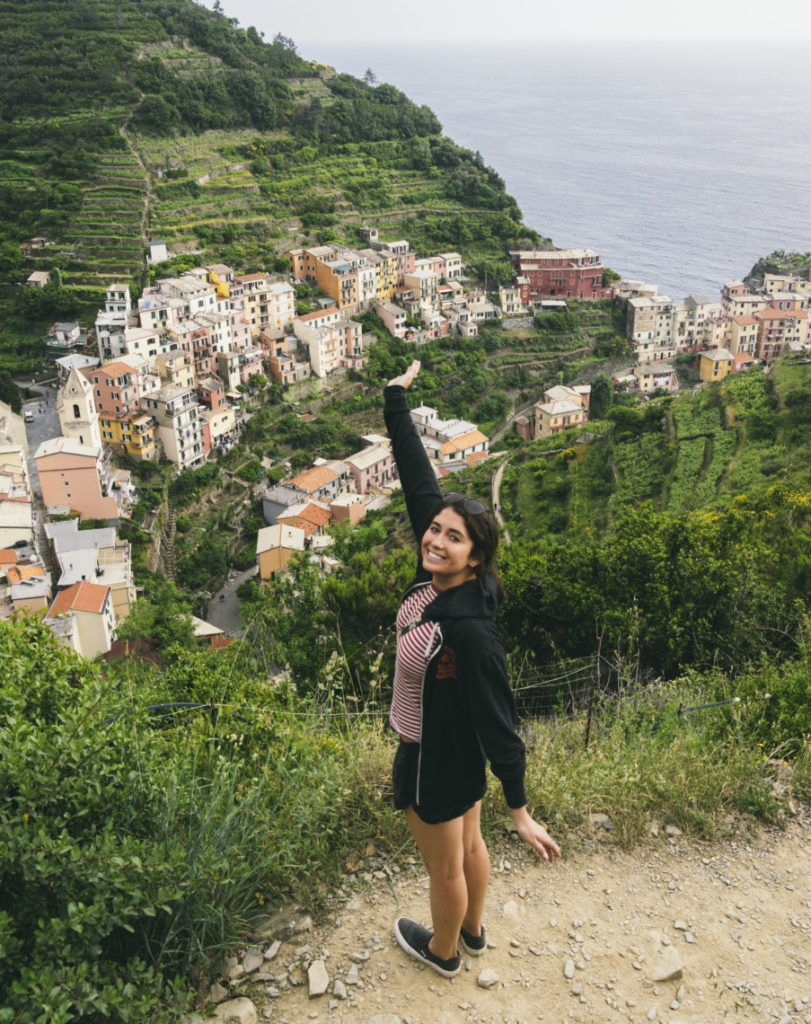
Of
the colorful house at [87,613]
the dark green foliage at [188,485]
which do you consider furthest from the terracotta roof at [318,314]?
the colorful house at [87,613]

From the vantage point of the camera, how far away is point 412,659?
2.03 metres

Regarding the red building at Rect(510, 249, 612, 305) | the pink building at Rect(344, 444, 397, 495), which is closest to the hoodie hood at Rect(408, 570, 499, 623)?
the pink building at Rect(344, 444, 397, 495)

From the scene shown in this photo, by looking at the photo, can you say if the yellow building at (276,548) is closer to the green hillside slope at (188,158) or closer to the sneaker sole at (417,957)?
the green hillside slope at (188,158)

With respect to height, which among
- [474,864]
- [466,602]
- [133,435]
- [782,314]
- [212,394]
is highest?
[466,602]

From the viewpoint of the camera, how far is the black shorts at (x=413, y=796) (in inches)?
83.0

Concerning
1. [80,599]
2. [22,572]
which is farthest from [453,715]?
[22,572]

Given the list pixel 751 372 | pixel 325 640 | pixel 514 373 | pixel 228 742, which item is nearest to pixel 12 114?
pixel 514 373

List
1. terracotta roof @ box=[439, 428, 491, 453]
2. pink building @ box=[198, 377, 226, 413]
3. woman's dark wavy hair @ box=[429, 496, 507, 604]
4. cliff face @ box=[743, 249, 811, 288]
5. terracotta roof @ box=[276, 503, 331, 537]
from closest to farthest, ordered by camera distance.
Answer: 1. woman's dark wavy hair @ box=[429, 496, 507, 604]
2. terracotta roof @ box=[276, 503, 331, 537]
3. pink building @ box=[198, 377, 226, 413]
4. terracotta roof @ box=[439, 428, 491, 453]
5. cliff face @ box=[743, 249, 811, 288]

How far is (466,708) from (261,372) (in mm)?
23236

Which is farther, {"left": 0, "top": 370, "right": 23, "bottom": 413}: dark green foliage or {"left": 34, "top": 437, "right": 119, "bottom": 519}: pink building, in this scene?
{"left": 0, "top": 370, "right": 23, "bottom": 413}: dark green foliage

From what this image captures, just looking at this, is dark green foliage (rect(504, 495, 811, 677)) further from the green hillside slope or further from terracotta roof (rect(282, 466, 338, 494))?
the green hillside slope

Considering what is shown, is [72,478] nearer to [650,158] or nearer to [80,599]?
[80,599]

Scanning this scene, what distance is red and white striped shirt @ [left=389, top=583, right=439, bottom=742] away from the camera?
2016 millimetres

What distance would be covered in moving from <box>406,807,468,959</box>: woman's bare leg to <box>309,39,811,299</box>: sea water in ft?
138
